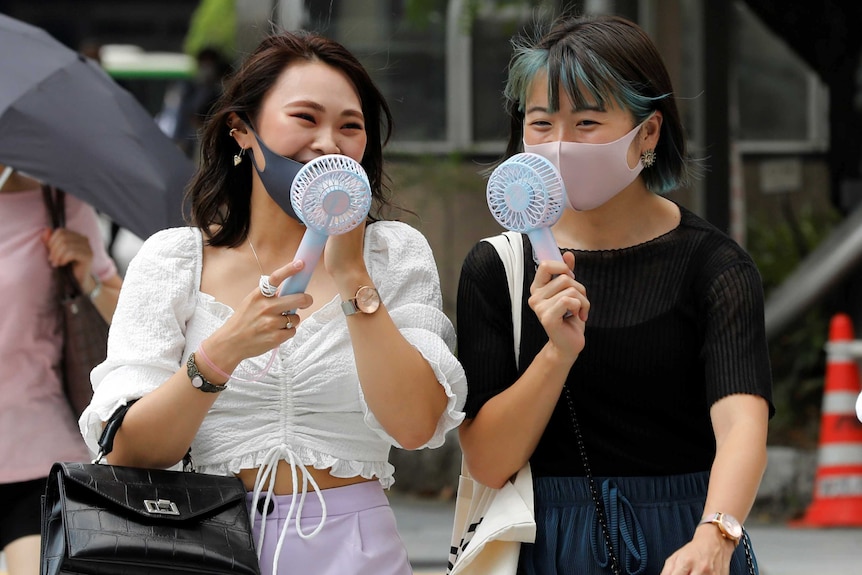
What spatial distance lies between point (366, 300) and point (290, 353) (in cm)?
22

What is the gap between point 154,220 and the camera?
3.91 meters

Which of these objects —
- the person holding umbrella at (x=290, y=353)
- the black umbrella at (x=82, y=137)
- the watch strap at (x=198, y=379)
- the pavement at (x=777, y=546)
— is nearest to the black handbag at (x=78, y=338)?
the black umbrella at (x=82, y=137)

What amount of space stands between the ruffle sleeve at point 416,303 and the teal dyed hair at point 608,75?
1.15ft

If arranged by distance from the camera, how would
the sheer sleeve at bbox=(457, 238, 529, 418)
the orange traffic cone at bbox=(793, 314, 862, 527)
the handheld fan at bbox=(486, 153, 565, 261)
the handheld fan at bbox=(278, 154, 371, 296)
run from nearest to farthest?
the handheld fan at bbox=(278, 154, 371, 296) < the handheld fan at bbox=(486, 153, 565, 261) < the sheer sleeve at bbox=(457, 238, 529, 418) < the orange traffic cone at bbox=(793, 314, 862, 527)

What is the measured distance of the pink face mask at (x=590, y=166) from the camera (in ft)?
9.00

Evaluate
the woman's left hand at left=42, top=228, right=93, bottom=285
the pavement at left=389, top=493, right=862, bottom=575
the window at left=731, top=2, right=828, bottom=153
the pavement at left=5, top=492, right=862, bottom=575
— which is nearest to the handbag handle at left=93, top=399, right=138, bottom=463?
the woman's left hand at left=42, top=228, right=93, bottom=285

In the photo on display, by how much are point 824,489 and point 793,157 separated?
3.21m

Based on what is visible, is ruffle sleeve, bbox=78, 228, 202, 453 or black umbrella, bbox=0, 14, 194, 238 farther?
black umbrella, bbox=0, 14, 194, 238

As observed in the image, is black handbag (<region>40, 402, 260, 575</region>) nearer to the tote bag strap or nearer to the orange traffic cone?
the tote bag strap

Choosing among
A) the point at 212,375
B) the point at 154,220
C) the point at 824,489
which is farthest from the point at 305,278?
the point at 824,489

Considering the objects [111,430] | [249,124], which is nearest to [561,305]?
[249,124]

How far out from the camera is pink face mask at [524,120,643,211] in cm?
274

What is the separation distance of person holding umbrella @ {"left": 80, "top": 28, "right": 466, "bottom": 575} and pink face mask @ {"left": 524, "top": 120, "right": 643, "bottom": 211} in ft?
1.08

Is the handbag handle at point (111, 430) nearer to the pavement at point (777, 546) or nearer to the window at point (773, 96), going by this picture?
the pavement at point (777, 546)
